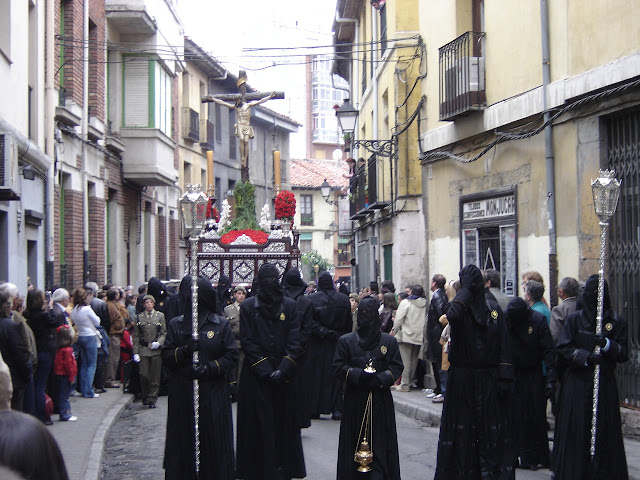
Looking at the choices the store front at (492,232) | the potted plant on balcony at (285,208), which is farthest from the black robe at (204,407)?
the potted plant on balcony at (285,208)

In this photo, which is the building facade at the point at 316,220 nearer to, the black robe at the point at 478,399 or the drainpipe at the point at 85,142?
the drainpipe at the point at 85,142

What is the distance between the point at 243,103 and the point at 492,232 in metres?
10.3

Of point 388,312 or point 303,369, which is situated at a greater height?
point 388,312

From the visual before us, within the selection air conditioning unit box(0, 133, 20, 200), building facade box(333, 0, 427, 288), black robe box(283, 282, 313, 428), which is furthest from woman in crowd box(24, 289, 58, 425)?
building facade box(333, 0, 427, 288)

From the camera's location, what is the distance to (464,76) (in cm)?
1428

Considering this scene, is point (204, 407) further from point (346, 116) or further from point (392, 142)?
point (346, 116)

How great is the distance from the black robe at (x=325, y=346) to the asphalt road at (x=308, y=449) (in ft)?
0.88

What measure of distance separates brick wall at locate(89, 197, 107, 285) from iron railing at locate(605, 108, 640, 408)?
487 inches

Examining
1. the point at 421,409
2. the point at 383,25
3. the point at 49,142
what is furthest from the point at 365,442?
the point at 383,25

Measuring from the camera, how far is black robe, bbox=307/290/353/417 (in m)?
12.2

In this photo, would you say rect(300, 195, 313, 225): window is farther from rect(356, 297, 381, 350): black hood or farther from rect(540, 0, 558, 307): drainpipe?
rect(356, 297, 381, 350): black hood

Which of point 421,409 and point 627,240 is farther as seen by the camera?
point 421,409

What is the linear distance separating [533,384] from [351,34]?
22.3 m

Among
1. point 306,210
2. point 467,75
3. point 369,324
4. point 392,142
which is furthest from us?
point 306,210
